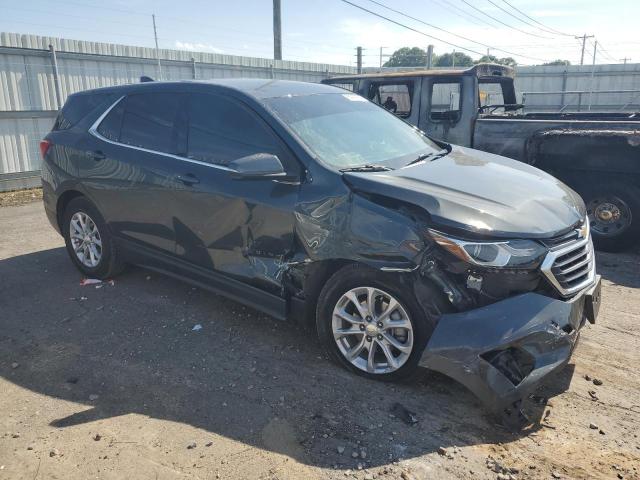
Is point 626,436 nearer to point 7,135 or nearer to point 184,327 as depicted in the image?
point 184,327

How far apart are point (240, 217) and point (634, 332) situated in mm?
3140

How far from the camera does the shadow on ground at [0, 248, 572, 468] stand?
2910 millimetres

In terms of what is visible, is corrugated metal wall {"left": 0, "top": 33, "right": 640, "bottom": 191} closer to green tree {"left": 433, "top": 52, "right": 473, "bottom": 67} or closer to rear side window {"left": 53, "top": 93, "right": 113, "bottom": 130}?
rear side window {"left": 53, "top": 93, "right": 113, "bottom": 130}

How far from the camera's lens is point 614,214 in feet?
19.8

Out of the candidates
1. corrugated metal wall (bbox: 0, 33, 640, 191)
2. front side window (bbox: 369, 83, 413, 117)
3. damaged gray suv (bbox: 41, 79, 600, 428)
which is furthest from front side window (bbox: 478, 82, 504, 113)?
damaged gray suv (bbox: 41, 79, 600, 428)

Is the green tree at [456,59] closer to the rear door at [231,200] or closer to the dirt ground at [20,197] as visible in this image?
the dirt ground at [20,197]

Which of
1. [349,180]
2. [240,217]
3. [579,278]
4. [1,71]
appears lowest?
[579,278]

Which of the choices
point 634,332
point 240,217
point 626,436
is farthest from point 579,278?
point 240,217

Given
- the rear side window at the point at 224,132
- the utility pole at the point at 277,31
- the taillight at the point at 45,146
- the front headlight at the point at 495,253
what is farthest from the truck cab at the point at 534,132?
the utility pole at the point at 277,31

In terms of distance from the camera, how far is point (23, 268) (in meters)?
5.79

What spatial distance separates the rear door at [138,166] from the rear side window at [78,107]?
9.1 inches

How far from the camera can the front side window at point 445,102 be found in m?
7.16

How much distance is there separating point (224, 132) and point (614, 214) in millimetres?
4618

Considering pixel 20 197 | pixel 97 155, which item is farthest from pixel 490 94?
pixel 20 197
